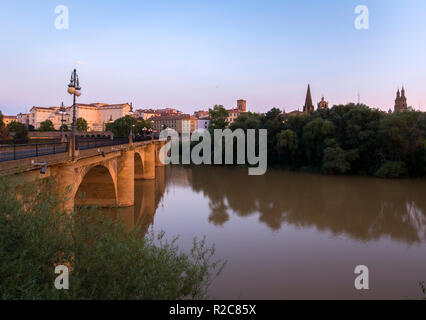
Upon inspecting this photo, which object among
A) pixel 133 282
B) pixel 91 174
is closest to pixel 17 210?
pixel 133 282

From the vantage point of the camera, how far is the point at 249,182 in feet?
109

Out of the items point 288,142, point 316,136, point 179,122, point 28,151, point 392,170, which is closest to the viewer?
point 28,151

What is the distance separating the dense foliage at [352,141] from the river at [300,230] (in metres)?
3.56

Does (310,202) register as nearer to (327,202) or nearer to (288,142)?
(327,202)

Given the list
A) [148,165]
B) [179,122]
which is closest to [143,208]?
[148,165]

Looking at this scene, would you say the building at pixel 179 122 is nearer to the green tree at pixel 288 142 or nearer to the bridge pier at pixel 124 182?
the green tree at pixel 288 142

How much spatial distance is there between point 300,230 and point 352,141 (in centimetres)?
2440

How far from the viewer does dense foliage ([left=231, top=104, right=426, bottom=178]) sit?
33.7 meters

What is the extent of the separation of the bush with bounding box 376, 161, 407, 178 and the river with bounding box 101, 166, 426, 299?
5.54 feet

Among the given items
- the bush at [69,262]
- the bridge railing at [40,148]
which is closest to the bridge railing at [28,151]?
the bridge railing at [40,148]

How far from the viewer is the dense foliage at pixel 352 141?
33.7m

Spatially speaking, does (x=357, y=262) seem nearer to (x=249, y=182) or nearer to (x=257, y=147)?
(x=249, y=182)

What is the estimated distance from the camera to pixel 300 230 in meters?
16.5

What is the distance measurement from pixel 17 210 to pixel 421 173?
3824cm
